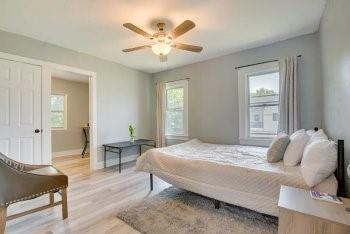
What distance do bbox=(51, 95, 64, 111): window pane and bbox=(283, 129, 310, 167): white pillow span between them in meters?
6.02

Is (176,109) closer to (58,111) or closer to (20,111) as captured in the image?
(20,111)

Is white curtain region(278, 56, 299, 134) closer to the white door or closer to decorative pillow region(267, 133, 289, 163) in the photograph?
decorative pillow region(267, 133, 289, 163)

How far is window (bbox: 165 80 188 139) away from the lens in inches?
185

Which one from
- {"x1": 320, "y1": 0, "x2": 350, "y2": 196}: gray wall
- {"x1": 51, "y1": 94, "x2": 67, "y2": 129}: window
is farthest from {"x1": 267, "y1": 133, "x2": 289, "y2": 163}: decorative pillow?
{"x1": 51, "y1": 94, "x2": 67, "y2": 129}: window

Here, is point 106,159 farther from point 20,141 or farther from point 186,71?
point 186,71

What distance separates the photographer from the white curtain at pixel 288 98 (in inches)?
119

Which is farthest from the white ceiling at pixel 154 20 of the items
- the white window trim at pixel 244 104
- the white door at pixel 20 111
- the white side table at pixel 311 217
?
the white side table at pixel 311 217

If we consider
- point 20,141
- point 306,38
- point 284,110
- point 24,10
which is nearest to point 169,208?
point 284,110

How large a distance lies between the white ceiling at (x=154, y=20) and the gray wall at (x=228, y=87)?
8.7 inches

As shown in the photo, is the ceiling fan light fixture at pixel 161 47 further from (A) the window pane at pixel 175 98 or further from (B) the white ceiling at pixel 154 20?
(A) the window pane at pixel 175 98

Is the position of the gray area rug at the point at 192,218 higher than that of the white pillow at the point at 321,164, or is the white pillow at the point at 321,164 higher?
the white pillow at the point at 321,164

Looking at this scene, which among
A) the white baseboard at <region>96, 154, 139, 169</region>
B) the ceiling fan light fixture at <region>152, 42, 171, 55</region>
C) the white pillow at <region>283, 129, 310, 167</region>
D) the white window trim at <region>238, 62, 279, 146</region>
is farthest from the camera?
the white baseboard at <region>96, 154, 139, 169</region>

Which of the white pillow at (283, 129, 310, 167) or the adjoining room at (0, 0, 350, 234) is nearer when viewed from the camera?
the adjoining room at (0, 0, 350, 234)

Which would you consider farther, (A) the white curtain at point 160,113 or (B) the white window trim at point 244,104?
(A) the white curtain at point 160,113
